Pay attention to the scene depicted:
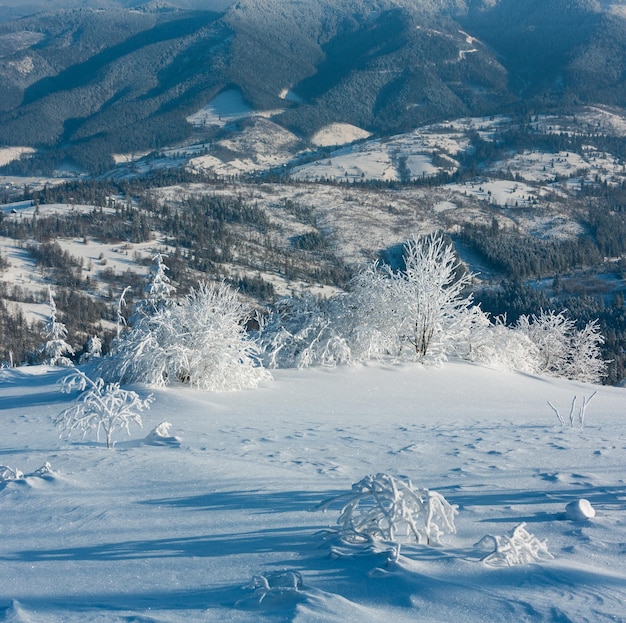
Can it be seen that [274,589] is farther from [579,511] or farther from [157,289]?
[157,289]

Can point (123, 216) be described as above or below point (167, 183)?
below

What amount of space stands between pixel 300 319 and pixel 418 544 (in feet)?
61.9

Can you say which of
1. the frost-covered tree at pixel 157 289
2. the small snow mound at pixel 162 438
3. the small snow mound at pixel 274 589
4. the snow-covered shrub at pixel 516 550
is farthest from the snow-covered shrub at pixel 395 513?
the frost-covered tree at pixel 157 289

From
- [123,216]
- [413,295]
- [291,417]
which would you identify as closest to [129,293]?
[123,216]

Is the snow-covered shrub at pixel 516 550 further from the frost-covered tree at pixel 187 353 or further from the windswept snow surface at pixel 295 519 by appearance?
the frost-covered tree at pixel 187 353

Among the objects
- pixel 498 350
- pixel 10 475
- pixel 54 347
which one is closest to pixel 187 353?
pixel 10 475

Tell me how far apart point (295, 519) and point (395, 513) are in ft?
5.03

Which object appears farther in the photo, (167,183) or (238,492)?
(167,183)

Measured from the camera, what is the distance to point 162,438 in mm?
11406

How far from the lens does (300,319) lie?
81.4ft

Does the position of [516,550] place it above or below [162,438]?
above

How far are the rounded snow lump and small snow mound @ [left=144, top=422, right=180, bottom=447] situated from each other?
668 centimetres

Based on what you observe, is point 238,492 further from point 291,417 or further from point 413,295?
point 413,295

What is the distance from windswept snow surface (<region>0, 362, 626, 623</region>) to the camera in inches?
201
